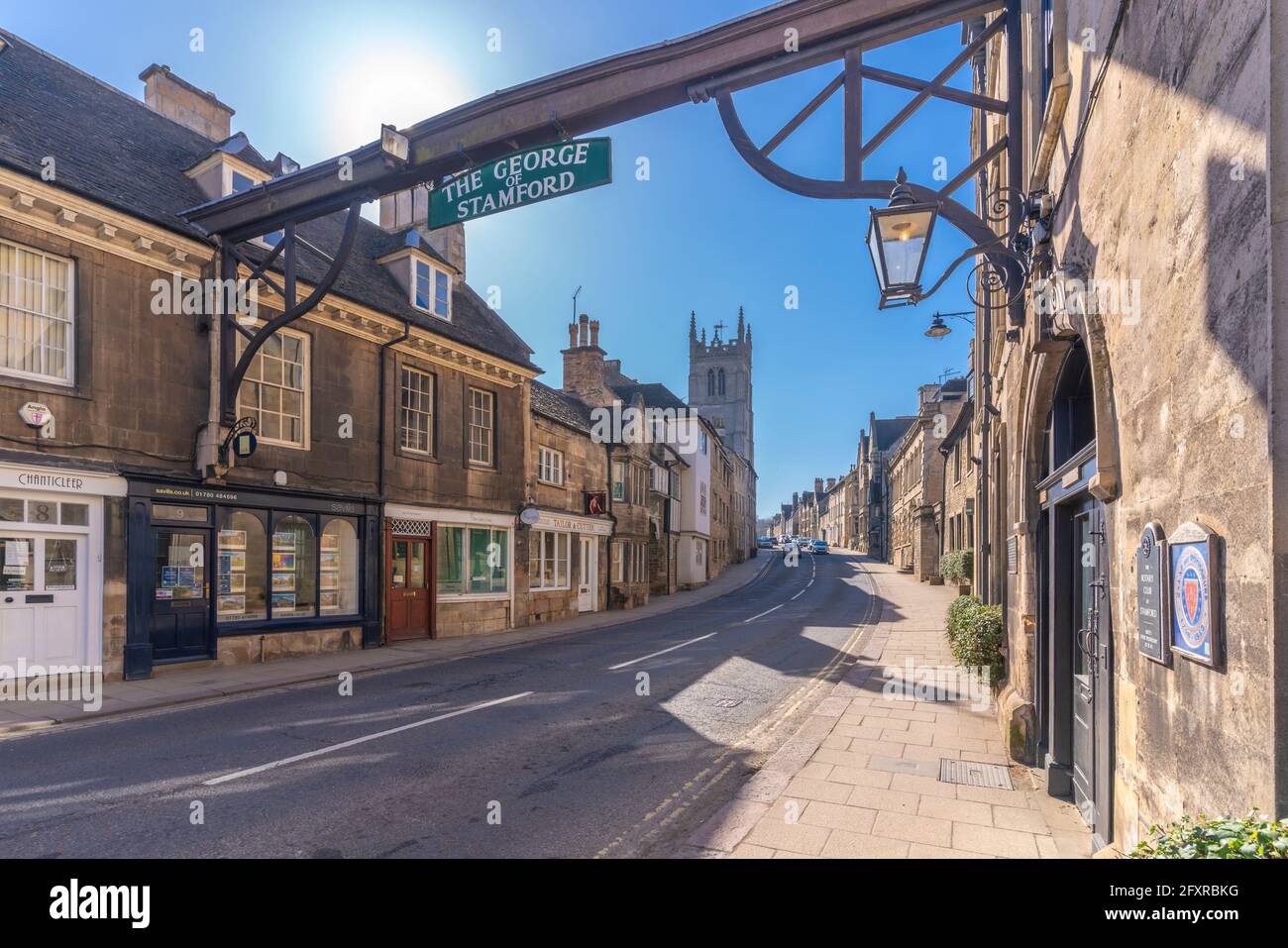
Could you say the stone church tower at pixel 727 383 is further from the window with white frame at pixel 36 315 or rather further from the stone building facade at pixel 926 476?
the window with white frame at pixel 36 315

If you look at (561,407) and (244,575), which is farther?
(561,407)

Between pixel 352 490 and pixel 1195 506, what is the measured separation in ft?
49.2

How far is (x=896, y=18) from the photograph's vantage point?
671 centimetres

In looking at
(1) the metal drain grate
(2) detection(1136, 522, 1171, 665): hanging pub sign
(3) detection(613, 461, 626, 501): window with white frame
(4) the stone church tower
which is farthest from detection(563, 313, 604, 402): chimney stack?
(4) the stone church tower

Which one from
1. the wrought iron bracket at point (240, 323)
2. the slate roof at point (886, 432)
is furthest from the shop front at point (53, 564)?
the slate roof at point (886, 432)

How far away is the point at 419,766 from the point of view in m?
6.81

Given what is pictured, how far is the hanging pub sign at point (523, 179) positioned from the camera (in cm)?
805

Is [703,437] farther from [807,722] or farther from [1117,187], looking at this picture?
[1117,187]

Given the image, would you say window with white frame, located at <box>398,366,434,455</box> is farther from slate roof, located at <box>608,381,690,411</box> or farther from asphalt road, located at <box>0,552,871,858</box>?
slate roof, located at <box>608,381,690,411</box>

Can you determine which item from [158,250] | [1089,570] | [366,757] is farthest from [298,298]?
[1089,570]

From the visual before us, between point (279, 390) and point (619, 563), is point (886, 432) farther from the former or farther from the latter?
point (279, 390)

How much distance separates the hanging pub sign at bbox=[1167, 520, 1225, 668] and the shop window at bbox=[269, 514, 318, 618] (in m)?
14.1

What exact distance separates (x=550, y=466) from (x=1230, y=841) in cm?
2165
